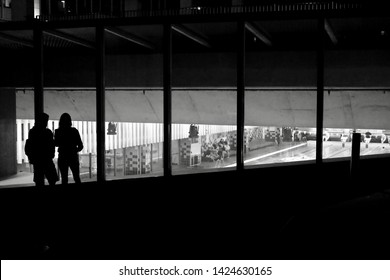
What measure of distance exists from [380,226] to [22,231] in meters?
3.95

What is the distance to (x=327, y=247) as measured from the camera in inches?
150

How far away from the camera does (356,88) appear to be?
9.03m

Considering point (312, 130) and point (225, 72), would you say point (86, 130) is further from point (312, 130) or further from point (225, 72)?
point (312, 130)

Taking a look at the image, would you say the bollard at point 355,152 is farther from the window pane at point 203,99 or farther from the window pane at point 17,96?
the window pane at point 17,96

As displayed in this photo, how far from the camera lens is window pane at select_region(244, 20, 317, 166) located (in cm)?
914

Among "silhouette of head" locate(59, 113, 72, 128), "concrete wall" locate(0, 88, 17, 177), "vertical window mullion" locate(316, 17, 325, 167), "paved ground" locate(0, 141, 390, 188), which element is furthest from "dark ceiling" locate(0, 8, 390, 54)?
"silhouette of head" locate(59, 113, 72, 128)

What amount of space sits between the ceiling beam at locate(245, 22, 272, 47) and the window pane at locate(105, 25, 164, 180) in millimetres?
2150

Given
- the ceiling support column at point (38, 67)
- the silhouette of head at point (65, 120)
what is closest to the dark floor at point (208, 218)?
the silhouette of head at point (65, 120)

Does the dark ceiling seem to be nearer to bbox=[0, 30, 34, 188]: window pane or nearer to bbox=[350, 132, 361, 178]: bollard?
bbox=[0, 30, 34, 188]: window pane

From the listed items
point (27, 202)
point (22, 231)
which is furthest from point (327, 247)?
point (27, 202)

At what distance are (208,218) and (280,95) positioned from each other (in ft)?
14.4

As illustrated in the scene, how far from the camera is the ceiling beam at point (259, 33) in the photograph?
8430 mm

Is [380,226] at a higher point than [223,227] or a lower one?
higher

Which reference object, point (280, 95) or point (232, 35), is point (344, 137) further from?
point (232, 35)
